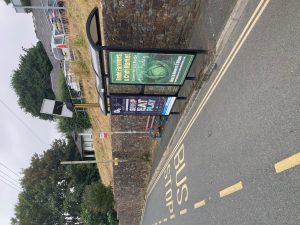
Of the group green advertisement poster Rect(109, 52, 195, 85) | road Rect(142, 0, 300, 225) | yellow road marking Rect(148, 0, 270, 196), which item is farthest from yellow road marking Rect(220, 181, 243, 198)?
green advertisement poster Rect(109, 52, 195, 85)

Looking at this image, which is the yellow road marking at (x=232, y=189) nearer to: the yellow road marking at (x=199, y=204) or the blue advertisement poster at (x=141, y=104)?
the yellow road marking at (x=199, y=204)


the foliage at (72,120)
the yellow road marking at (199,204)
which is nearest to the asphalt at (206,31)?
the yellow road marking at (199,204)

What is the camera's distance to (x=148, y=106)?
32.6ft

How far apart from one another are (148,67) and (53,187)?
2674cm

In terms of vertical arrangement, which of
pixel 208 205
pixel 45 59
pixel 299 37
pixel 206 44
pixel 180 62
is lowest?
pixel 208 205

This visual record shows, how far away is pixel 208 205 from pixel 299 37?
166 inches

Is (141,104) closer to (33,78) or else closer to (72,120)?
(72,120)

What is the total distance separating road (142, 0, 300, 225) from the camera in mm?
4926

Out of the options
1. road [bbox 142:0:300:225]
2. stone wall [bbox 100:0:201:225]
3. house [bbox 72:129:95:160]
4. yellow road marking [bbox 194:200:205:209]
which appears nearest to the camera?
road [bbox 142:0:300:225]

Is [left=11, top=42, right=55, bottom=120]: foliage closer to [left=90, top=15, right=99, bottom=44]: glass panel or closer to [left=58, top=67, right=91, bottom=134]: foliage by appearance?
[left=58, top=67, right=91, bottom=134]: foliage

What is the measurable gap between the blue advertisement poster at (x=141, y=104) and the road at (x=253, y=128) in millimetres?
1197

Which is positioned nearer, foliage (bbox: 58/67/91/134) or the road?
the road

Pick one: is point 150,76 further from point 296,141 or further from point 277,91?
point 296,141

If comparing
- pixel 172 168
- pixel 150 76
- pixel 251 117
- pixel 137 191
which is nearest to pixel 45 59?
pixel 137 191
